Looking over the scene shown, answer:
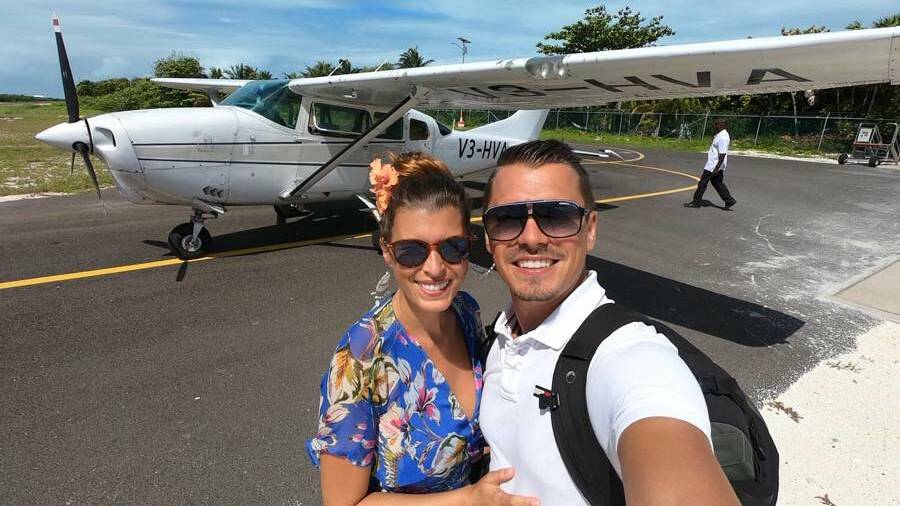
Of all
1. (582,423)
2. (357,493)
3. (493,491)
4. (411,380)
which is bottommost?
(357,493)

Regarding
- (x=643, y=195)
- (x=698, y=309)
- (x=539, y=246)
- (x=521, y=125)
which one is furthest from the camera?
(x=643, y=195)

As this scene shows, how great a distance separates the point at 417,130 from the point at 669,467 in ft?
26.0

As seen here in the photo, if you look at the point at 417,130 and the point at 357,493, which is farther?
the point at 417,130

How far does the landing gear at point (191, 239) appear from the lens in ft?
19.3

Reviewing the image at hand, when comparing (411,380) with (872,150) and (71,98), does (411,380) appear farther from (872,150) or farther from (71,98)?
(872,150)

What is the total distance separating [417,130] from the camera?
27.1ft

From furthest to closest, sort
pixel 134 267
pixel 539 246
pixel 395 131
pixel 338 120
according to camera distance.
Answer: pixel 395 131 → pixel 338 120 → pixel 134 267 → pixel 539 246

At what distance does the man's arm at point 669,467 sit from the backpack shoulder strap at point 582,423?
0.08 m

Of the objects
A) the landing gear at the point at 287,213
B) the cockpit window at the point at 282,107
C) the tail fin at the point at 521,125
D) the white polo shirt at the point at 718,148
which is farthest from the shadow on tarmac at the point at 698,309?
the tail fin at the point at 521,125

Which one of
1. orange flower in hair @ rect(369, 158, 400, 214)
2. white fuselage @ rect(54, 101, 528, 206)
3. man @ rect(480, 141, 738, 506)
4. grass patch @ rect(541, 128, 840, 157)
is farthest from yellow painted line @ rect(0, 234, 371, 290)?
grass patch @ rect(541, 128, 840, 157)

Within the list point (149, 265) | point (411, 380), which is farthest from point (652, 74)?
point (149, 265)

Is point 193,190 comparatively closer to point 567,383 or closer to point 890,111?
point 567,383

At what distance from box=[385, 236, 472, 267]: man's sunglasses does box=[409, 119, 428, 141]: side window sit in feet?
23.0

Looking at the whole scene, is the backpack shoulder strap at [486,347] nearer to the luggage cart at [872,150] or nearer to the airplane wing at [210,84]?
the airplane wing at [210,84]
